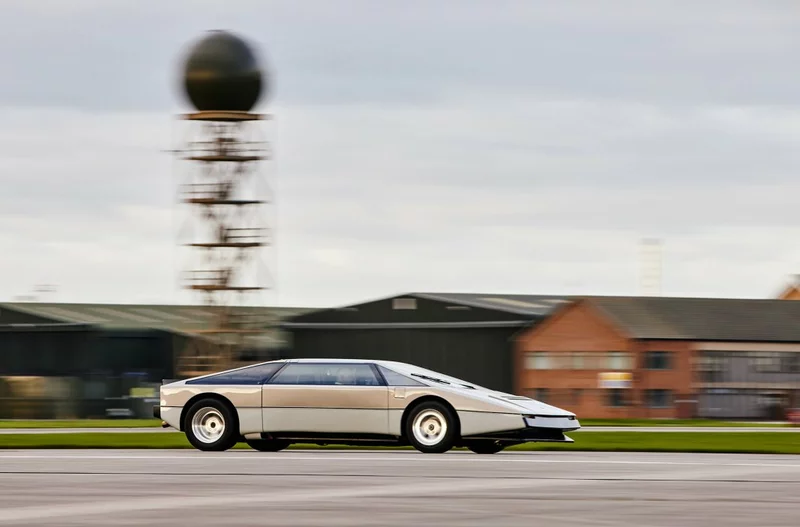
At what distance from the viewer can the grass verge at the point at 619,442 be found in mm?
21039

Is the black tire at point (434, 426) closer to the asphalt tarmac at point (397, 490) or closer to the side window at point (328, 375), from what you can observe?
the asphalt tarmac at point (397, 490)

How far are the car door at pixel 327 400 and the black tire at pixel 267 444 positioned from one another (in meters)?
0.34

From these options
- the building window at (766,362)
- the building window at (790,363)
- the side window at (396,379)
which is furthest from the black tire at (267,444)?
the building window at (790,363)

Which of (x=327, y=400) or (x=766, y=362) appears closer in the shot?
(x=327, y=400)

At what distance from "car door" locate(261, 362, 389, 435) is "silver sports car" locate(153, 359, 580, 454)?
12 millimetres

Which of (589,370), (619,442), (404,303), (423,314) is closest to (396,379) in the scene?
(619,442)

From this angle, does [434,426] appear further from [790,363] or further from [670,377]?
[790,363]

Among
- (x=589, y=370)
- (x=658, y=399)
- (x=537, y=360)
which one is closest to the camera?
(x=658, y=399)

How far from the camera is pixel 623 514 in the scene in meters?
10.4

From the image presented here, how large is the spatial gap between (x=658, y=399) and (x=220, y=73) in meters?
34.2

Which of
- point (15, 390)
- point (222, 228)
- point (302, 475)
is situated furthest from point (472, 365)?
point (302, 475)

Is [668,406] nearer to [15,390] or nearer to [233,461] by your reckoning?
[15,390]

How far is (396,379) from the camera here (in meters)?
19.0

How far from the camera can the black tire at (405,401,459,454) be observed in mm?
18453
